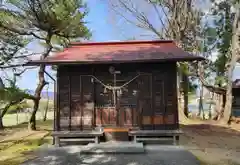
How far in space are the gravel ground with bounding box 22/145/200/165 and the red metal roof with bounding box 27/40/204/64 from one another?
8.21 ft

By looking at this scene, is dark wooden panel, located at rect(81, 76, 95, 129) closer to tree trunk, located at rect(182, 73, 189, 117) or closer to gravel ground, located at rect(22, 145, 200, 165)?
Answer: gravel ground, located at rect(22, 145, 200, 165)

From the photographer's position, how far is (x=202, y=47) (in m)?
19.0

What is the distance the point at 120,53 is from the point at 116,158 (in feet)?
11.4

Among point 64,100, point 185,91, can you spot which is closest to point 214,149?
point 64,100

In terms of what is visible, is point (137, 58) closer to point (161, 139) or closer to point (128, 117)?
point (128, 117)

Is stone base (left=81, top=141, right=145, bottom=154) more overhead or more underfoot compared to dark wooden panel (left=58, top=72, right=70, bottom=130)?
more underfoot

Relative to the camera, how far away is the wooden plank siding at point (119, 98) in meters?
8.81

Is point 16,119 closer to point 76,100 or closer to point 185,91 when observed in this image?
point 185,91

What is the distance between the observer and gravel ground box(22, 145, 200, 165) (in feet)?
21.7

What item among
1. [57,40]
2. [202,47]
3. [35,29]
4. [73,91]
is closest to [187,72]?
[202,47]

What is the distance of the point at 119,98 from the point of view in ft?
29.3

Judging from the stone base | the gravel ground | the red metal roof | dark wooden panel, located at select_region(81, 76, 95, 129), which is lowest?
the gravel ground

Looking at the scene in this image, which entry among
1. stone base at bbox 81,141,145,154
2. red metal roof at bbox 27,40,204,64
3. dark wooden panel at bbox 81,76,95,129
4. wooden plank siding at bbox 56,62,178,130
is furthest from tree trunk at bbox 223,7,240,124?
dark wooden panel at bbox 81,76,95,129

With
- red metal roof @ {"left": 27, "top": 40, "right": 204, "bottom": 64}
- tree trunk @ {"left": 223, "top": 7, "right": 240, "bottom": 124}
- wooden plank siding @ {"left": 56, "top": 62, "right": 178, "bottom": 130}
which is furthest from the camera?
tree trunk @ {"left": 223, "top": 7, "right": 240, "bottom": 124}
